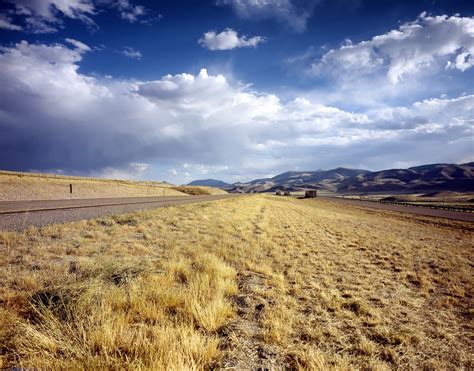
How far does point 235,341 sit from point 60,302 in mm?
2846

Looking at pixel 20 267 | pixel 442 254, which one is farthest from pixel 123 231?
pixel 442 254

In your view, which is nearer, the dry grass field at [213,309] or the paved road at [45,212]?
the dry grass field at [213,309]

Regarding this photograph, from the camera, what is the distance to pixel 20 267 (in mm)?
5945

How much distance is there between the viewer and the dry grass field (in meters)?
3.18

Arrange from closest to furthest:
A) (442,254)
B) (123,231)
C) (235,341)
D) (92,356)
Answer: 1. (92,356)
2. (235,341)
3. (123,231)
4. (442,254)

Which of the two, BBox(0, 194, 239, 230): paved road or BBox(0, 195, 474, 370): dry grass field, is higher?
BBox(0, 194, 239, 230): paved road

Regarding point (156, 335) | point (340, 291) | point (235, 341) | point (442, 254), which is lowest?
point (442, 254)

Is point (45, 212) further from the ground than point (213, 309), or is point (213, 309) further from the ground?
point (45, 212)

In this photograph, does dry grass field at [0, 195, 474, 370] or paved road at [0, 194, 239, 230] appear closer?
dry grass field at [0, 195, 474, 370]

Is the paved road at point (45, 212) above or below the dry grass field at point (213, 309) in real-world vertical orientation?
above

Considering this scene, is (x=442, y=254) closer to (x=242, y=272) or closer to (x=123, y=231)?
Result: (x=242, y=272)

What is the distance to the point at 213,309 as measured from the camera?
4332mm

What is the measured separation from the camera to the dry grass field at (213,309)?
318 centimetres

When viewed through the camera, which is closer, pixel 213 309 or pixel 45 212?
pixel 213 309
